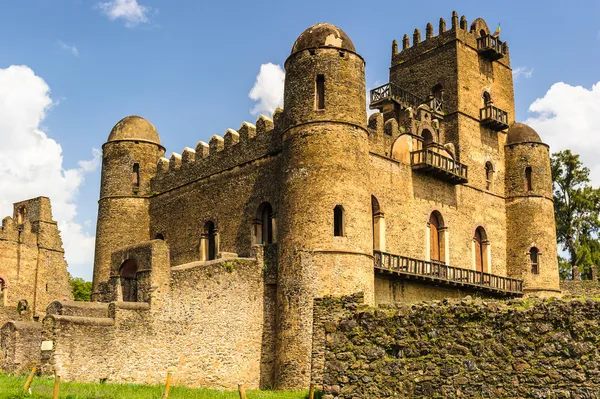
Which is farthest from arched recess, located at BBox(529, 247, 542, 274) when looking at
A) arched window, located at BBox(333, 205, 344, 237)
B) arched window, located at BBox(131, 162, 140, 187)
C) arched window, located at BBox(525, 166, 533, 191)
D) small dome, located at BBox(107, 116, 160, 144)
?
arched window, located at BBox(131, 162, 140, 187)

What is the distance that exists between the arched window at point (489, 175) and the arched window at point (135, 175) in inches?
613

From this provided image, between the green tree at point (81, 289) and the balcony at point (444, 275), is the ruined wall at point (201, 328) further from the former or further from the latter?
the green tree at point (81, 289)

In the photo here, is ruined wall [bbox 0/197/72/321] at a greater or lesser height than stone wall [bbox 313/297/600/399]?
greater

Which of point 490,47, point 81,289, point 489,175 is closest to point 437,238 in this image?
point 489,175

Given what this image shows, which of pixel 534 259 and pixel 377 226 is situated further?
pixel 534 259

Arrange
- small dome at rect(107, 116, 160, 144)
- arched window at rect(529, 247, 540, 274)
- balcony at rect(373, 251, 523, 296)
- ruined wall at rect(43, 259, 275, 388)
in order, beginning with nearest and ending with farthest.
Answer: ruined wall at rect(43, 259, 275, 388) < balcony at rect(373, 251, 523, 296) < small dome at rect(107, 116, 160, 144) < arched window at rect(529, 247, 540, 274)

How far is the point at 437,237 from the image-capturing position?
33875 millimetres

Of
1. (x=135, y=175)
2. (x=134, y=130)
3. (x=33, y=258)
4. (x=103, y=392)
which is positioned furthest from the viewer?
(x=33, y=258)

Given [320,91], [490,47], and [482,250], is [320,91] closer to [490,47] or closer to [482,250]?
[482,250]

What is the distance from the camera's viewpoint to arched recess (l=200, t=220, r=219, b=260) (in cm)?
3353

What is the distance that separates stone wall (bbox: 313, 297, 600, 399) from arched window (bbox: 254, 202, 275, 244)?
17.9 metres

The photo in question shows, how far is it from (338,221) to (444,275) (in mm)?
6793

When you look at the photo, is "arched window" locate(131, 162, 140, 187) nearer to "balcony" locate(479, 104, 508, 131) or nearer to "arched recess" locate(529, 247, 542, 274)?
"balcony" locate(479, 104, 508, 131)

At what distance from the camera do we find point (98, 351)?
24.6m
